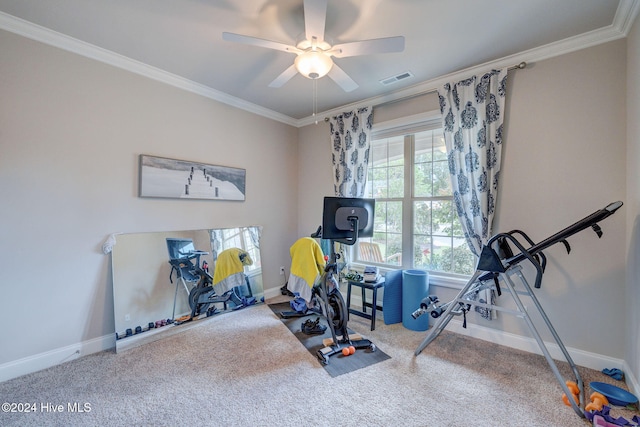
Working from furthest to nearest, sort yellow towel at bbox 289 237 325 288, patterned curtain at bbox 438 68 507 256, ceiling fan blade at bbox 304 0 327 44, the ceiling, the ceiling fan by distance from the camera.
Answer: yellow towel at bbox 289 237 325 288
patterned curtain at bbox 438 68 507 256
the ceiling
the ceiling fan
ceiling fan blade at bbox 304 0 327 44

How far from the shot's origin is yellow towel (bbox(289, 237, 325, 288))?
9.06 ft

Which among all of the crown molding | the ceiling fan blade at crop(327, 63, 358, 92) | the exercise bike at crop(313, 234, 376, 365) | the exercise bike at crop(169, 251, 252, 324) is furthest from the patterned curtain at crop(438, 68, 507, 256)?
the exercise bike at crop(169, 251, 252, 324)

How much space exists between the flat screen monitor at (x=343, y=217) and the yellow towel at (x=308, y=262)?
237 millimetres

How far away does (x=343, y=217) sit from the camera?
272 cm

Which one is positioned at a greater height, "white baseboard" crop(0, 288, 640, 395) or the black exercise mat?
"white baseboard" crop(0, 288, 640, 395)

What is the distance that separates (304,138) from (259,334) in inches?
120

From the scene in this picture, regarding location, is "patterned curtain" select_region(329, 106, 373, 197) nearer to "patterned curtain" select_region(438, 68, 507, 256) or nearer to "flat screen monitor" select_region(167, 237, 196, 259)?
"patterned curtain" select_region(438, 68, 507, 256)

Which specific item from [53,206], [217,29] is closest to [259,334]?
[53,206]

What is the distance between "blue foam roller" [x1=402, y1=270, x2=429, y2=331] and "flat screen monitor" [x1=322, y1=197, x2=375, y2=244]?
2.67 ft

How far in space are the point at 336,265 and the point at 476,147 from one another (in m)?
1.87

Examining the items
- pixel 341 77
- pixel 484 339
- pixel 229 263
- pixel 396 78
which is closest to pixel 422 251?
pixel 484 339

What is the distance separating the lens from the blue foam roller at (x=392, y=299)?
10.2 ft

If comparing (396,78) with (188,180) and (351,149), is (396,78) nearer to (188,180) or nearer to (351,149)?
(351,149)

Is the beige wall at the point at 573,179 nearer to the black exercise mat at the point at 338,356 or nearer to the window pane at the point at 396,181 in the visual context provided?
the window pane at the point at 396,181
